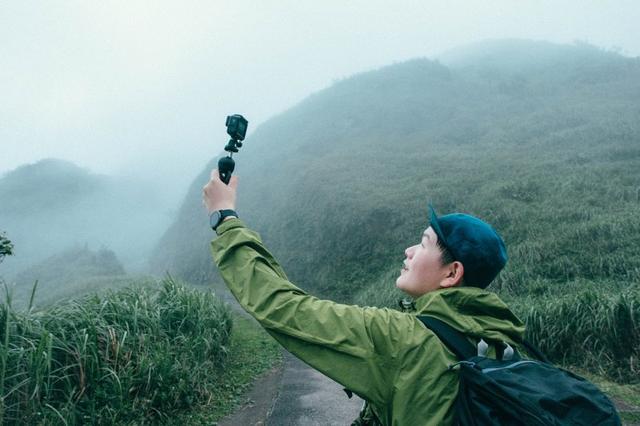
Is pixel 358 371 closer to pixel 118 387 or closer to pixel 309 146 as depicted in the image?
pixel 118 387

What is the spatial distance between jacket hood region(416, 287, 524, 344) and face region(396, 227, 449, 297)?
5.5 inches

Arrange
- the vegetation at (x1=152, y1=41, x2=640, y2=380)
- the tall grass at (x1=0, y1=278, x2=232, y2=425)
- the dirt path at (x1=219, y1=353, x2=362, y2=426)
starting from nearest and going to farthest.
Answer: the tall grass at (x1=0, y1=278, x2=232, y2=425) → the dirt path at (x1=219, y1=353, x2=362, y2=426) → the vegetation at (x1=152, y1=41, x2=640, y2=380)

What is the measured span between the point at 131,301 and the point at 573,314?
21.0 feet

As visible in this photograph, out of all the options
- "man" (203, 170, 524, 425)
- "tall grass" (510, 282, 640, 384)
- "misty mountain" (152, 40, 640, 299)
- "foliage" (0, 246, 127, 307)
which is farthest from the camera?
"foliage" (0, 246, 127, 307)

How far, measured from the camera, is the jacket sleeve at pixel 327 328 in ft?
3.63

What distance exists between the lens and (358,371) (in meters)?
1.11

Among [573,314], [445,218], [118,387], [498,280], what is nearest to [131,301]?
[118,387]

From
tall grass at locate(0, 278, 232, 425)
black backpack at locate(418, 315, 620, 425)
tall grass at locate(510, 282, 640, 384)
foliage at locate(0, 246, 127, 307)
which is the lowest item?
foliage at locate(0, 246, 127, 307)

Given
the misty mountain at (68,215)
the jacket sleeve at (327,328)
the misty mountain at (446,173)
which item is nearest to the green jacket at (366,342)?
the jacket sleeve at (327,328)

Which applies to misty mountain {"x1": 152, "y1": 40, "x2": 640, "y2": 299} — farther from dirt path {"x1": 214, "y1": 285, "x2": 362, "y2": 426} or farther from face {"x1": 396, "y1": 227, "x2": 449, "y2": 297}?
face {"x1": 396, "y1": 227, "x2": 449, "y2": 297}

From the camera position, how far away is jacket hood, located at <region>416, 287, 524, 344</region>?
3.91 ft

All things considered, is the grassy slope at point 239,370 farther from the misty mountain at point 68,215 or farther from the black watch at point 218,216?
the misty mountain at point 68,215

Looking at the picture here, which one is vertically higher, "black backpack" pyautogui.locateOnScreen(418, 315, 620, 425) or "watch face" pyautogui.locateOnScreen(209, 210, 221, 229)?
"watch face" pyautogui.locateOnScreen(209, 210, 221, 229)

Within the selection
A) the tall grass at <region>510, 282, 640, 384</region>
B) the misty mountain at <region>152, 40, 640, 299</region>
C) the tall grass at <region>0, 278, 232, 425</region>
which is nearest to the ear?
the tall grass at <region>0, 278, 232, 425</region>
